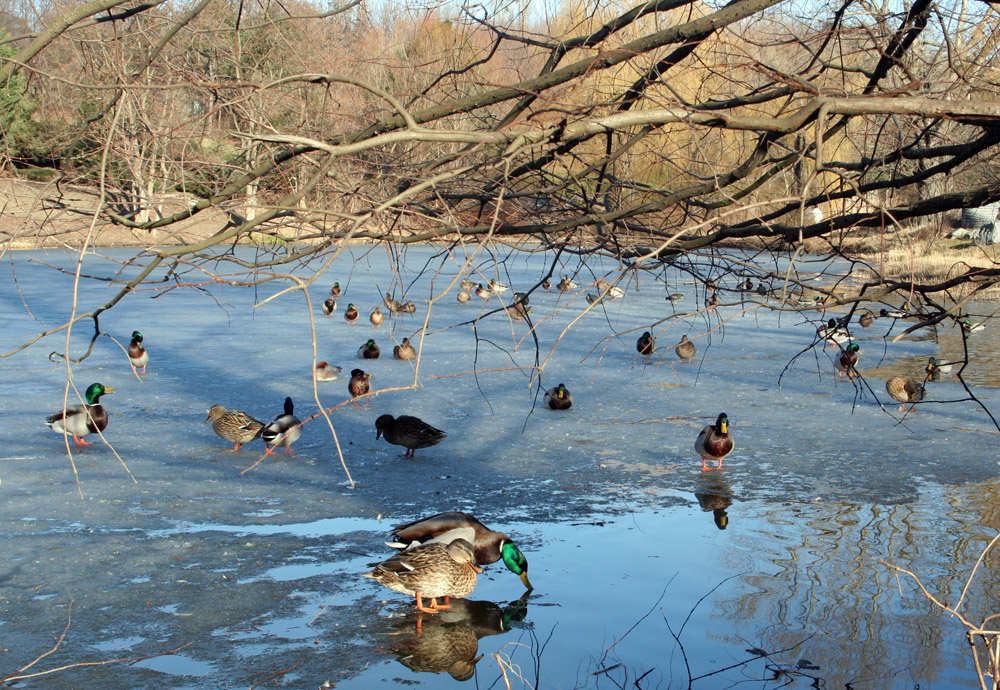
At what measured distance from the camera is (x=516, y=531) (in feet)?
19.2

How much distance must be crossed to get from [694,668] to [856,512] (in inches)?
103

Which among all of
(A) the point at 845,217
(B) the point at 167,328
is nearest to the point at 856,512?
Answer: (A) the point at 845,217

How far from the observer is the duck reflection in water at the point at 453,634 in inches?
164

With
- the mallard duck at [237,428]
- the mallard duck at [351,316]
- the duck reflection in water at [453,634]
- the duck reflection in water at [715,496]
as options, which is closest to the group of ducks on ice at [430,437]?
the mallard duck at [237,428]

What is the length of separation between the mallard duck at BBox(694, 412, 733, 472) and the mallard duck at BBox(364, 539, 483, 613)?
119 inches

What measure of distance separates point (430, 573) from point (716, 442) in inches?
131

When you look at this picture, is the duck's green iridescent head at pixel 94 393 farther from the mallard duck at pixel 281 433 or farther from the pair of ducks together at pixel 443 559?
the pair of ducks together at pixel 443 559

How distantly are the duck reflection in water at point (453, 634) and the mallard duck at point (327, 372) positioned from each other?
6.06 meters

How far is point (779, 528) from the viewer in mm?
5875

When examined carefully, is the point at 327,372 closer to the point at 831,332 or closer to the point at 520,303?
the point at 520,303

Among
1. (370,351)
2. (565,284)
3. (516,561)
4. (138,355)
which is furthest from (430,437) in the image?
(138,355)

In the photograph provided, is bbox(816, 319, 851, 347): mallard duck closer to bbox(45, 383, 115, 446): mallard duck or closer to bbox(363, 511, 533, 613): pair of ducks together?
bbox(363, 511, 533, 613): pair of ducks together

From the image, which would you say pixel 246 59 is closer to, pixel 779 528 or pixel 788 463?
pixel 779 528

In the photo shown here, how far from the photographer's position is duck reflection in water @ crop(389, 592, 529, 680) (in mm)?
4172
